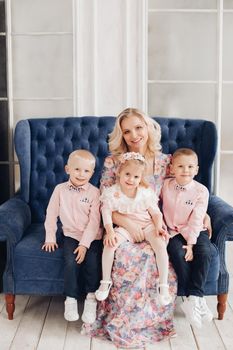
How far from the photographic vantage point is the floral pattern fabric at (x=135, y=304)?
2.66m

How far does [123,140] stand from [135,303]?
3.14 feet

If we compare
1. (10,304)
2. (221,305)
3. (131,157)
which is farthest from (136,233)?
(10,304)

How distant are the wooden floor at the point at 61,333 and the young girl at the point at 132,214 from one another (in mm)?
231

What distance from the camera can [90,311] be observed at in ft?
8.95

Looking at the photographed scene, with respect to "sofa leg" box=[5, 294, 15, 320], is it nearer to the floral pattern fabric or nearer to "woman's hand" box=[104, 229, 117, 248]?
the floral pattern fabric

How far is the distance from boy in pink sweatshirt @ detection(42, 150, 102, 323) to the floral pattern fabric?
0.11 meters

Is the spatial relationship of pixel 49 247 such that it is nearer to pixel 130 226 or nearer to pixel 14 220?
pixel 14 220

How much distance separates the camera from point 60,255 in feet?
9.33

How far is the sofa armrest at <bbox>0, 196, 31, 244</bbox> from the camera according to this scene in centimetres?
286

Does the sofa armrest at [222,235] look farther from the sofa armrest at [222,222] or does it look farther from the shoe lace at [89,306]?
the shoe lace at [89,306]

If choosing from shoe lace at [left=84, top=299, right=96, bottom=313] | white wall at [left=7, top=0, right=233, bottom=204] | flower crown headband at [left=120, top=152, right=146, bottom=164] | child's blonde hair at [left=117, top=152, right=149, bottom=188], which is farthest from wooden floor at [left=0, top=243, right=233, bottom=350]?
white wall at [left=7, top=0, right=233, bottom=204]

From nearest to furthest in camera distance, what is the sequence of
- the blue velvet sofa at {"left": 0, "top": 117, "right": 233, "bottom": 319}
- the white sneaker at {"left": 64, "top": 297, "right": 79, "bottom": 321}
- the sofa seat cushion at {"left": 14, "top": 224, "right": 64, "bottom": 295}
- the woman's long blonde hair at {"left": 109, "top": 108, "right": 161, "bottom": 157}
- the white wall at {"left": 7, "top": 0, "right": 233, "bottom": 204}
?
1. the white sneaker at {"left": 64, "top": 297, "right": 79, "bottom": 321}
2. the sofa seat cushion at {"left": 14, "top": 224, "right": 64, "bottom": 295}
3. the woman's long blonde hair at {"left": 109, "top": 108, "right": 161, "bottom": 157}
4. the blue velvet sofa at {"left": 0, "top": 117, "right": 233, "bottom": 319}
5. the white wall at {"left": 7, "top": 0, "right": 233, "bottom": 204}

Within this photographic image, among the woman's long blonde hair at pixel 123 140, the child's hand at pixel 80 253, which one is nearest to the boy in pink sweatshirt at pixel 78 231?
the child's hand at pixel 80 253

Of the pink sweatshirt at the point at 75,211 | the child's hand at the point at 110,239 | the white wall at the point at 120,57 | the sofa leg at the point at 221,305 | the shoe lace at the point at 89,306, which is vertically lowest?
the sofa leg at the point at 221,305
